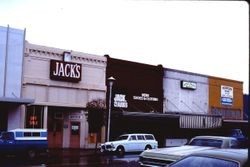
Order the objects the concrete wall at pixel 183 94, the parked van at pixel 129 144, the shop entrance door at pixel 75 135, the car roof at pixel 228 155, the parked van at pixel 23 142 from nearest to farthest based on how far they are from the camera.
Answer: the car roof at pixel 228 155 → the parked van at pixel 23 142 → the parked van at pixel 129 144 → the shop entrance door at pixel 75 135 → the concrete wall at pixel 183 94

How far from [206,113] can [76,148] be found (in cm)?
1937

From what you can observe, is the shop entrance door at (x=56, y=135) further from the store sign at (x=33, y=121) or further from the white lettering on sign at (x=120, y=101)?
the white lettering on sign at (x=120, y=101)

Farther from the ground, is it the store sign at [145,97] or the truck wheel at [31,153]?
the store sign at [145,97]

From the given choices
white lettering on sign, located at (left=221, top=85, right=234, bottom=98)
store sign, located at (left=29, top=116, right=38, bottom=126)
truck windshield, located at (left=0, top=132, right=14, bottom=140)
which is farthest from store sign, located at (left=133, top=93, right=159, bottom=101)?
truck windshield, located at (left=0, top=132, right=14, bottom=140)

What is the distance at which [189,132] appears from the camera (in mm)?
44562

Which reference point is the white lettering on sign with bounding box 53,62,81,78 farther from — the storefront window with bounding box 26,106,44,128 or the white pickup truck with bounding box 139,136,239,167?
the white pickup truck with bounding box 139,136,239,167

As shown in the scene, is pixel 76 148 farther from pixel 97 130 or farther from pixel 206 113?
pixel 206 113

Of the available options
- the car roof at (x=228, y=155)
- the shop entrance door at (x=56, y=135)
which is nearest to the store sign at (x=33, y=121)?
the shop entrance door at (x=56, y=135)

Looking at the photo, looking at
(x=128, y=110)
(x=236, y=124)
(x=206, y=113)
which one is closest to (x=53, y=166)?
(x=128, y=110)

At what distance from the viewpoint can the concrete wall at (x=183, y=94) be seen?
42750 mm

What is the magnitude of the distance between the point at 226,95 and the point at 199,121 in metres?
9.70

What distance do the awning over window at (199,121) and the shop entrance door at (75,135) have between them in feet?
38.2

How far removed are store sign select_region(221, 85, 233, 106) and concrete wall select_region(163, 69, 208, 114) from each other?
367 centimetres

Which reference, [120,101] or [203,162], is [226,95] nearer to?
[120,101]
